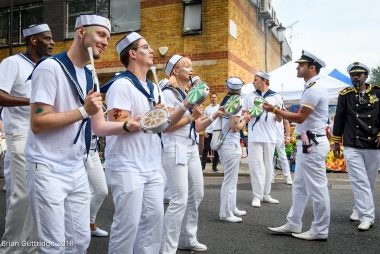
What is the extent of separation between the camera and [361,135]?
5.78 metres

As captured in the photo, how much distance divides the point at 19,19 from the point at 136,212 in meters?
18.3

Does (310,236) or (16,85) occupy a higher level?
(16,85)

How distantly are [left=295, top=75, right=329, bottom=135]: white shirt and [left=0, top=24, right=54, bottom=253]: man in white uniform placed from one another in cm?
296

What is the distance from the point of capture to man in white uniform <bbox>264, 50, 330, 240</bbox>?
4895 millimetres

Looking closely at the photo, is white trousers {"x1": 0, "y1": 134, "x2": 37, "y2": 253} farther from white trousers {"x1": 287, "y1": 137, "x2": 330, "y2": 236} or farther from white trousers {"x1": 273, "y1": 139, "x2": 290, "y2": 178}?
white trousers {"x1": 273, "y1": 139, "x2": 290, "y2": 178}

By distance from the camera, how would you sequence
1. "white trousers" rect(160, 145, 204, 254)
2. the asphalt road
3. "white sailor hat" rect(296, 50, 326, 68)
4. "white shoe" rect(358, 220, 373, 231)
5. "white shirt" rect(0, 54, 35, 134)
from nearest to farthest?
"white shirt" rect(0, 54, 35, 134), "white trousers" rect(160, 145, 204, 254), the asphalt road, "white sailor hat" rect(296, 50, 326, 68), "white shoe" rect(358, 220, 373, 231)

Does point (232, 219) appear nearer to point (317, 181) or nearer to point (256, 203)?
point (256, 203)

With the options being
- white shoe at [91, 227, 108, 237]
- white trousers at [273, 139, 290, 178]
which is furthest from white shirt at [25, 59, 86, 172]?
white trousers at [273, 139, 290, 178]

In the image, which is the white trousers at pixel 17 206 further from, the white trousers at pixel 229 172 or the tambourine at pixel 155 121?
the white trousers at pixel 229 172

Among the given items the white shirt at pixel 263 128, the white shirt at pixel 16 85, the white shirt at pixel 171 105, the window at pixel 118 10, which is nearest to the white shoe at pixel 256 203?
the white shirt at pixel 263 128

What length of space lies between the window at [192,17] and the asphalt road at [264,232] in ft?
27.6

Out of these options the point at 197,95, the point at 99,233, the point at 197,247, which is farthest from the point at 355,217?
the point at 197,95

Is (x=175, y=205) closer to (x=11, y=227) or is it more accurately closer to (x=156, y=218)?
(x=156, y=218)

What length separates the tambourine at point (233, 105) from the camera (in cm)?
515
